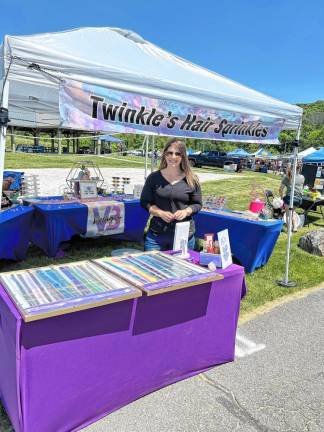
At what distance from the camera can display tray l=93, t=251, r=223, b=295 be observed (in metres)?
2.15

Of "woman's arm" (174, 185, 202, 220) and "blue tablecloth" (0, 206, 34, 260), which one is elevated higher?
"woman's arm" (174, 185, 202, 220)

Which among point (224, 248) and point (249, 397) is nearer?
point (249, 397)

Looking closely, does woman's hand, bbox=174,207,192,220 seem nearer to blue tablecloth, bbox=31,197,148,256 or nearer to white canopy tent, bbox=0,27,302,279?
white canopy tent, bbox=0,27,302,279

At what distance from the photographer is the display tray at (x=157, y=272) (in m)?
2.15

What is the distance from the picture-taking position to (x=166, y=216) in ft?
10.2

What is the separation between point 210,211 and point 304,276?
1.64 meters

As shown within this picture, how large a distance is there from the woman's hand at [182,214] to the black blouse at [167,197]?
0.19 feet

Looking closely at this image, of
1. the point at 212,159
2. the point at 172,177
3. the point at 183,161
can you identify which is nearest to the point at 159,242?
the point at 172,177

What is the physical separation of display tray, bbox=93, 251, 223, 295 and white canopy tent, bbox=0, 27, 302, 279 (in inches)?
44.2

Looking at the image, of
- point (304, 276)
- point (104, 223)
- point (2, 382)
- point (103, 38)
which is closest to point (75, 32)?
point (103, 38)

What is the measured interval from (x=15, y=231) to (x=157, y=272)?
2.89 meters

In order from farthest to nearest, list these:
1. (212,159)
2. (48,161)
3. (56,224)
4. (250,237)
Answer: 1. (212,159)
2. (48,161)
3. (56,224)
4. (250,237)

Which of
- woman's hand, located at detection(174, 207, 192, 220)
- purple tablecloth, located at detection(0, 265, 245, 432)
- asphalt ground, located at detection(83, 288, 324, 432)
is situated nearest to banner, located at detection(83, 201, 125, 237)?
woman's hand, located at detection(174, 207, 192, 220)

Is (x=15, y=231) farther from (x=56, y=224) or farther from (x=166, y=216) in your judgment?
(x=166, y=216)
